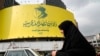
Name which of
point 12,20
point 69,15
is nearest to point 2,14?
point 12,20

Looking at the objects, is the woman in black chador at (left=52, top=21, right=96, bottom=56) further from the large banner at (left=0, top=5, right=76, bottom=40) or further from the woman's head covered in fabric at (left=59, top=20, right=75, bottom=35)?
the large banner at (left=0, top=5, right=76, bottom=40)

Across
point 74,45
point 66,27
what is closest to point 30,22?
point 66,27

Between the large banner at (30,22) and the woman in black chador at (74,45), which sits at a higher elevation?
the large banner at (30,22)

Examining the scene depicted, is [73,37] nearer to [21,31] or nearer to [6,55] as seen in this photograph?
[6,55]

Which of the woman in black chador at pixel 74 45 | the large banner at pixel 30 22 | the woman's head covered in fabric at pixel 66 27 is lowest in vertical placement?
the woman in black chador at pixel 74 45

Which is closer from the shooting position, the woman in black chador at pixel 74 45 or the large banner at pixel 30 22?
the woman in black chador at pixel 74 45

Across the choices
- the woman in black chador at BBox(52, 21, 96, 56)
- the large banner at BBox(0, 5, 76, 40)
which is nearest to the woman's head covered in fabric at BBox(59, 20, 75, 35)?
the woman in black chador at BBox(52, 21, 96, 56)

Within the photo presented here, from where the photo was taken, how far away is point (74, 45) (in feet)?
12.7

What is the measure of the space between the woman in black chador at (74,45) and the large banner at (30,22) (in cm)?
4808

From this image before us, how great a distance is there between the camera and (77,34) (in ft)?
12.7

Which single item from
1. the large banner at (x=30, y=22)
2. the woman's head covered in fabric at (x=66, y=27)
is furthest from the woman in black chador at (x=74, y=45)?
the large banner at (x=30, y=22)

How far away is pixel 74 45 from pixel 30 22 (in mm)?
50186

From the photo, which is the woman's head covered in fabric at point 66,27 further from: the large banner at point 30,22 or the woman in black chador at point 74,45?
the large banner at point 30,22

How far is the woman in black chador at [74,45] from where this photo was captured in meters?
3.85
